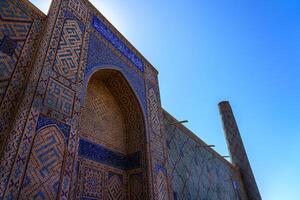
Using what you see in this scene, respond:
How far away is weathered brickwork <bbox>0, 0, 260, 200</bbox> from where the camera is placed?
184 cm

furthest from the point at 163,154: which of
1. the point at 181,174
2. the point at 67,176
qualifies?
the point at 67,176

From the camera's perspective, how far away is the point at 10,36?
2.19m

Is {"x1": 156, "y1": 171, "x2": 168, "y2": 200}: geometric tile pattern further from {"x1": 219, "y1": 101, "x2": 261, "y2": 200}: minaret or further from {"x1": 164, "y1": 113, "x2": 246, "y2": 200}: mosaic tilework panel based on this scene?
{"x1": 219, "y1": 101, "x2": 261, "y2": 200}: minaret

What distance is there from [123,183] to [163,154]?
982 millimetres

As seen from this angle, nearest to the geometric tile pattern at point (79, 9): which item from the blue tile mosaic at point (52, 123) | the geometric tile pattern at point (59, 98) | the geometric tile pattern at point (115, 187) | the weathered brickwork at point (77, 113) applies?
the weathered brickwork at point (77, 113)

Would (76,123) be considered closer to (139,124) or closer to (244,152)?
(139,124)

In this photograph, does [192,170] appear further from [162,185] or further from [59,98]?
[59,98]

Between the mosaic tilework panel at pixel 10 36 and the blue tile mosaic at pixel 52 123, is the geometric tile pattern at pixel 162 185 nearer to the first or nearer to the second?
the blue tile mosaic at pixel 52 123

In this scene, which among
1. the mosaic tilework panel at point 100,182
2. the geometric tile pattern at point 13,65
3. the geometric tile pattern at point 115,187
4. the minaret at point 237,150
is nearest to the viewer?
the geometric tile pattern at point 13,65

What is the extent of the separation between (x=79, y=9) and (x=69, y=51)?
3.17ft

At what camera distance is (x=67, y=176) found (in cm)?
202

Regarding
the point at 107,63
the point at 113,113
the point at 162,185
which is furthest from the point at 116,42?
the point at 162,185

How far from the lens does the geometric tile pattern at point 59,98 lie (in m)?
2.17

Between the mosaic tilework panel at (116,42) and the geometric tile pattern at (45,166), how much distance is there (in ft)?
7.11
